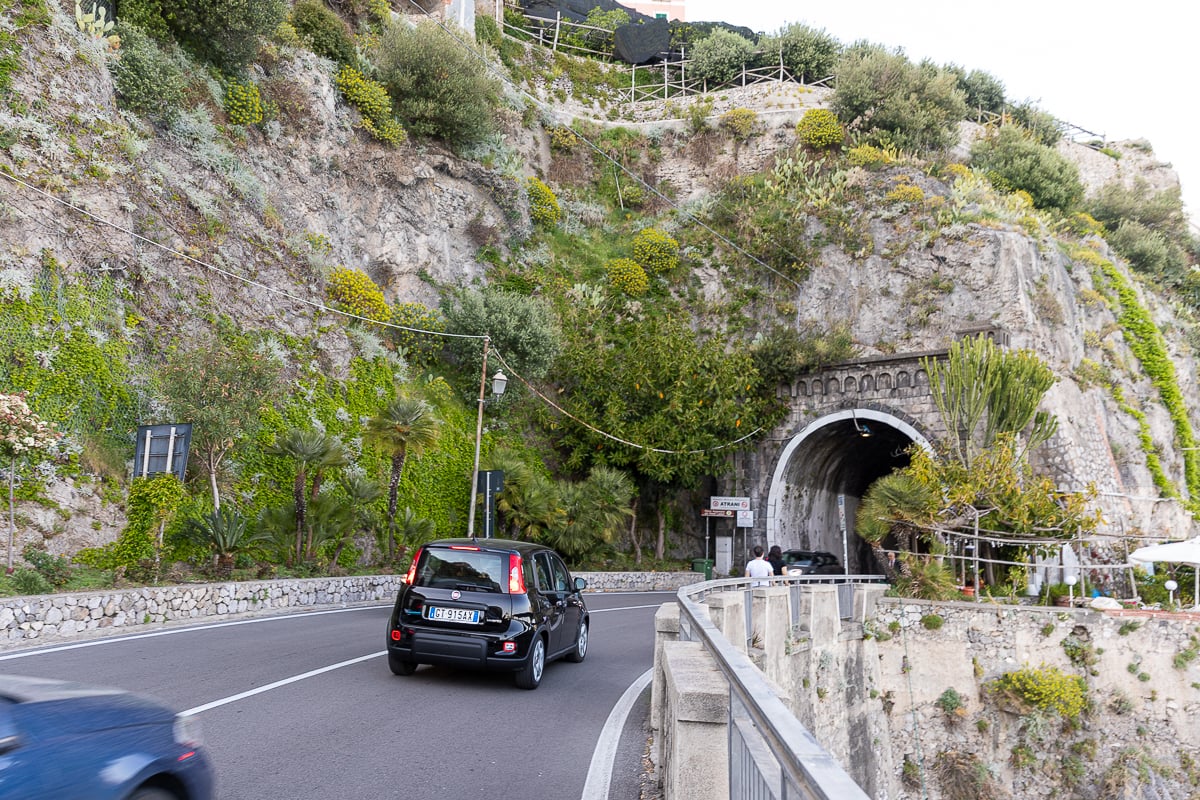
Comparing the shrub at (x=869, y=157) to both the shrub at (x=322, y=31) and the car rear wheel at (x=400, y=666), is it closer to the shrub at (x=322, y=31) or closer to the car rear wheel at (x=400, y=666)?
the shrub at (x=322, y=31)

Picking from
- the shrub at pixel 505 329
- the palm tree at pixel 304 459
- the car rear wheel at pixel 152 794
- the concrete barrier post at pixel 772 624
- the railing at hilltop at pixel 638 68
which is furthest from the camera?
the railing at hilltop at pixel 638 68

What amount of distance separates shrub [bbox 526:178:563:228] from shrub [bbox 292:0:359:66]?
9398mm

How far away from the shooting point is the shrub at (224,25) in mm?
25172

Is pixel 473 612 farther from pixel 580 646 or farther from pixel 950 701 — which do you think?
pixel 950 701

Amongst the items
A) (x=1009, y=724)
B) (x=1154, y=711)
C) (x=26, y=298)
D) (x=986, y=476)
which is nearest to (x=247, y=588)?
(x=26, y=298)

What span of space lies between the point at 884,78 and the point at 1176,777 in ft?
108

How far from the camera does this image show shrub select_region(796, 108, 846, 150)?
130 ft

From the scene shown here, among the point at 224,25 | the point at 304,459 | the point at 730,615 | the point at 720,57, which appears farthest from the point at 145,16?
the point at 720,57

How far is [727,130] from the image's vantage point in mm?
42750

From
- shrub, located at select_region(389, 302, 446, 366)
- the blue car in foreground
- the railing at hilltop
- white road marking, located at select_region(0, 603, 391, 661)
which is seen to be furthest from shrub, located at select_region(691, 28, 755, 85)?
the blue car in foreground

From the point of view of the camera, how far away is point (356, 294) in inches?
1074

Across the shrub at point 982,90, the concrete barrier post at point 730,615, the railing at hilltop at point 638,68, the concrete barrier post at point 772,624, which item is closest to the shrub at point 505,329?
the concrete barrier post at point 772,624

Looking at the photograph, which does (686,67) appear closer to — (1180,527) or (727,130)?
(727,130)

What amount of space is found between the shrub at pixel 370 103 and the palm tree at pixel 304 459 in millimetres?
17040
